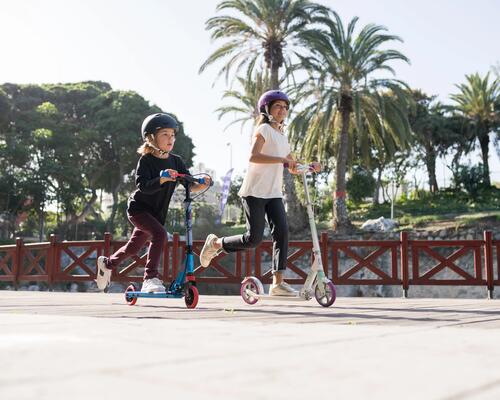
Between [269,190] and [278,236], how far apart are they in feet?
1.29

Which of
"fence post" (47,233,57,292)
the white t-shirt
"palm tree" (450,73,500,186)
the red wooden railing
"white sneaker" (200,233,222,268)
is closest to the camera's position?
the white t-shirt

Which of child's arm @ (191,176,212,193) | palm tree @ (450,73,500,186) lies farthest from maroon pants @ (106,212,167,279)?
palm tree @ (450,73,500,186)

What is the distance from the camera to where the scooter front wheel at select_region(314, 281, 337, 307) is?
4449mm

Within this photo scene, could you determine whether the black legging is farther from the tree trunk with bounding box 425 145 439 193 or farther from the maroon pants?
the tree trunk with bounding box 425 145 439 193

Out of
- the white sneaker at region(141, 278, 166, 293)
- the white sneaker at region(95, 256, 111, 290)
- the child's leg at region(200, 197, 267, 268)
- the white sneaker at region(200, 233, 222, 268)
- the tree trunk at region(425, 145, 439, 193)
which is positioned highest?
the tree trunk at region(425, 145, 439, 193)

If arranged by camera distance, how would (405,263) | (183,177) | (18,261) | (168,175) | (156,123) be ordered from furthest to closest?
(18,261) → (405,263) → (156,123) → (183,177) → (168,175)

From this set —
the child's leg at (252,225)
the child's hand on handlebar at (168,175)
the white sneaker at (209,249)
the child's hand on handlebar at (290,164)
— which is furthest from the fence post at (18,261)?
the child's hand on handlebar at (290,164)

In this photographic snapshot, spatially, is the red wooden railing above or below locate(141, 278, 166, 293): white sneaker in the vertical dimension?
above

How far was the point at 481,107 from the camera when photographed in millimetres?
38812

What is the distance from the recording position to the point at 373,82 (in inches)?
924

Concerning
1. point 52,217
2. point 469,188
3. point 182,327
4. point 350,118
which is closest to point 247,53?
point 350,118

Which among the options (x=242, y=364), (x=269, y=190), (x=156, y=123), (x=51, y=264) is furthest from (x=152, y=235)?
(x=51, y=264)

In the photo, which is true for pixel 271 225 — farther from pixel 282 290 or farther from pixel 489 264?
pixel 489 264

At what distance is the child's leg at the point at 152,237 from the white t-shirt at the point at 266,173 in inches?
30.2
